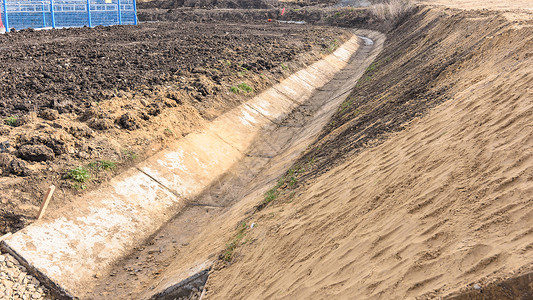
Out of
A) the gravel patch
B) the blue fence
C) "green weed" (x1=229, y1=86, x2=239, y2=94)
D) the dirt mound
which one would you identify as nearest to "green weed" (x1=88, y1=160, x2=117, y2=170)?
the gravel patch

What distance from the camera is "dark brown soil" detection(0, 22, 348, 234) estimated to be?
866 cm

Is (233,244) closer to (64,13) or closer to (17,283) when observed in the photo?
(17,283)

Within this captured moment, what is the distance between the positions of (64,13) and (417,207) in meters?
29.1

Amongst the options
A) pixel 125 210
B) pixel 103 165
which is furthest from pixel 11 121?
pixel 125 210

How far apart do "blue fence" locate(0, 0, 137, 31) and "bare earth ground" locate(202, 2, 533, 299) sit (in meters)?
24.1

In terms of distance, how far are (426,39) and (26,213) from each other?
50.3 feet

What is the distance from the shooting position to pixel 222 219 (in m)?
8.83

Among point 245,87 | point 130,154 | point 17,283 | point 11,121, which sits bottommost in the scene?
point 17,283

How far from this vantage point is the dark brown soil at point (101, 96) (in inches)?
341

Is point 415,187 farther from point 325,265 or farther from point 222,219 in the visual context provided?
point 222,219

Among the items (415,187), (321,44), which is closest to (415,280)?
(415,187)

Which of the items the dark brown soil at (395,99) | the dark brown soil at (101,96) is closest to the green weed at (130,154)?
the dark brown soil at (101,96)

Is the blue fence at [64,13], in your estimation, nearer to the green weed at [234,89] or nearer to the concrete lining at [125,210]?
the green weed at [234,89]

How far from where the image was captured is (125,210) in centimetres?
884
